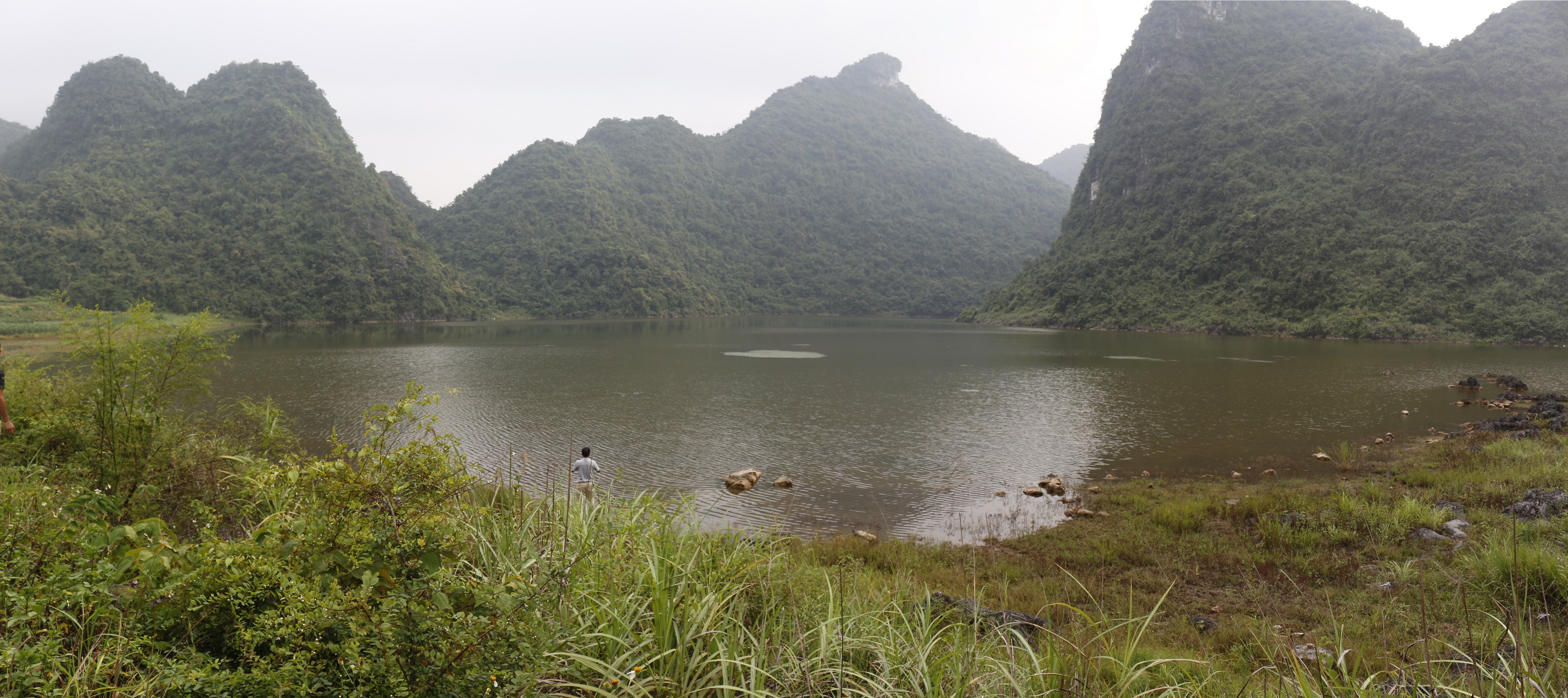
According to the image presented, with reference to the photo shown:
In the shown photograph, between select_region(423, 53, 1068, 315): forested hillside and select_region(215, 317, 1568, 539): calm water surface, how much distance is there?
242ft

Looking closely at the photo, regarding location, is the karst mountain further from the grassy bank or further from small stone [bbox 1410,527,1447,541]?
small stone [bbox 1410,527,1447,541]

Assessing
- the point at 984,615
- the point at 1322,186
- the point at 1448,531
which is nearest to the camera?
the point at 984,615

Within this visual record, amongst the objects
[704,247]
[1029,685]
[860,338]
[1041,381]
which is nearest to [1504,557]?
[1029,685]

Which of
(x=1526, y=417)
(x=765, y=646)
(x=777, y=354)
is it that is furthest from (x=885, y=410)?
(x=777, y=354)

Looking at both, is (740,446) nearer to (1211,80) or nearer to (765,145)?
(1211,80)

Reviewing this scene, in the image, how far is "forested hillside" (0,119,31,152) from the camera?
135 metres

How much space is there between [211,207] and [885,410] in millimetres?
100647

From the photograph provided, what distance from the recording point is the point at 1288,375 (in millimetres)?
29188

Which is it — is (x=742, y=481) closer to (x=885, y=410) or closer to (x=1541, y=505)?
(x=885, y=410)

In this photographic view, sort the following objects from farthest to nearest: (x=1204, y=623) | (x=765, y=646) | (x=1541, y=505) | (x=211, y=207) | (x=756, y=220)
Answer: (x=756, y=220) < (x=211, y=207) < (x=1541, y=505) < (x=1204, y=623) < (x=765, y=646)

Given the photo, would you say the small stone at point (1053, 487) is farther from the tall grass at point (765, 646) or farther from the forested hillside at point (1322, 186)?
the forested hillside at point (1322, 186)

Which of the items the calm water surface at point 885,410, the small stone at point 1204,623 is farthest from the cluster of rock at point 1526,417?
the small stone at point 1204,623

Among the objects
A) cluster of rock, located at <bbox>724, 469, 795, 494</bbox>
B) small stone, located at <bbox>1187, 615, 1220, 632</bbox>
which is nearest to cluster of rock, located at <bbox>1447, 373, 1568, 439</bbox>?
small stone, located at <bbox>1187, 615, 1220, 632</bbox>

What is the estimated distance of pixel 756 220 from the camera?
160500 millimetres
